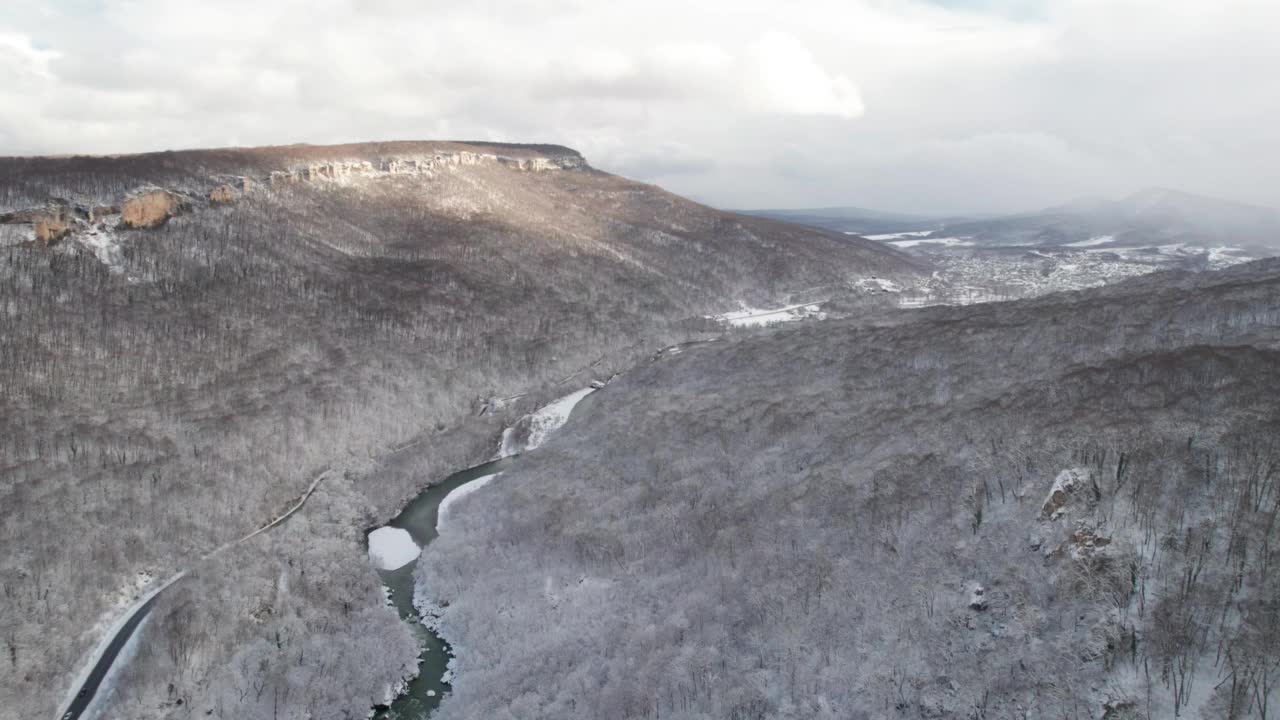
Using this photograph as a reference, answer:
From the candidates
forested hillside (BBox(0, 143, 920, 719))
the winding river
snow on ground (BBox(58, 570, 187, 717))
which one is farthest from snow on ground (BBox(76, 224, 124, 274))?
snow on ground (BBox(58, 570, 187, 717))

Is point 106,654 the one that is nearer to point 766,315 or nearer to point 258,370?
point 258,370

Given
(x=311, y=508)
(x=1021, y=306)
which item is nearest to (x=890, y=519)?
(x=1021, y=306)

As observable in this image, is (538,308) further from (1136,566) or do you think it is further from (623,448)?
(1136,566)

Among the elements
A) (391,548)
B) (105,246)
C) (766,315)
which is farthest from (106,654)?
(766,315)

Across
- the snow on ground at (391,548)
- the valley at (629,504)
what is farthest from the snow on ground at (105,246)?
the snow on ground at (391,548)

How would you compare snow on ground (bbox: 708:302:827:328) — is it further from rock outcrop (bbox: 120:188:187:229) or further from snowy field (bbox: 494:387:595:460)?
rock outcrop (bbox: 120:188:187:229)

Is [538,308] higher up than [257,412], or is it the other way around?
[538,308]

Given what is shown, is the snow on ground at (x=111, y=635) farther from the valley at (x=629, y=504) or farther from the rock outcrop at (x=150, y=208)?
the rock outcrop at (x=150, y=208)
